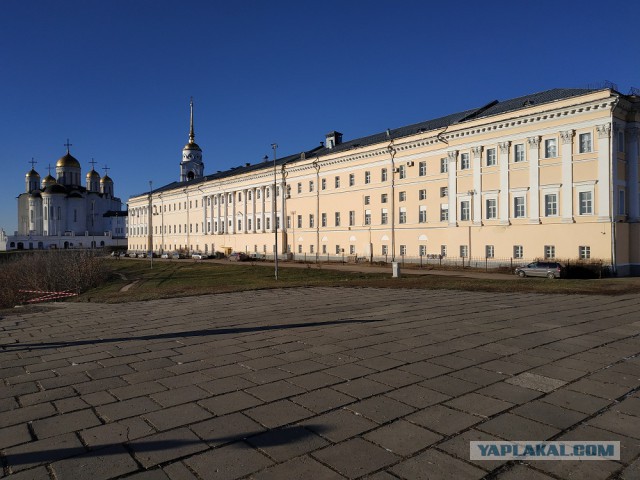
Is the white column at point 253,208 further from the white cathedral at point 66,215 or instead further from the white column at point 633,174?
the white cathedral at point 66,215

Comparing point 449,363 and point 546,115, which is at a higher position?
point 546,115

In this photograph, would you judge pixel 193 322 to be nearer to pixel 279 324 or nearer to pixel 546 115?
pixel 279 324

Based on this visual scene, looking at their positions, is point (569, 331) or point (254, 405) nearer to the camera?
point (254, 405)

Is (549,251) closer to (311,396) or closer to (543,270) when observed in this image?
(543,270)

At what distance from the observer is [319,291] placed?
1967 cm

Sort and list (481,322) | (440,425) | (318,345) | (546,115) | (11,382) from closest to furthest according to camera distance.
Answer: (440,425) → (11,382) → (318,345) → (481,322) → (546,115)

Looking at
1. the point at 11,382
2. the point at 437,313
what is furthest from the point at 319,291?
the point at 11,382

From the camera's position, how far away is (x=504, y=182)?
1547 inches

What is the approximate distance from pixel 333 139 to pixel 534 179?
32598 mm

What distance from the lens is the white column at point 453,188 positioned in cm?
4272

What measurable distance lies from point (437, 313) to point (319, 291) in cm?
760

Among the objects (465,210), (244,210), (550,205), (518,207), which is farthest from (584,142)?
(244,210)

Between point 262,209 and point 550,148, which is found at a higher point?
point 550,148

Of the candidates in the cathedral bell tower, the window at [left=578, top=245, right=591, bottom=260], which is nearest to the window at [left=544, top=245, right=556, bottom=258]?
the window at [left=578, top=245, right=591, bottom=260]
